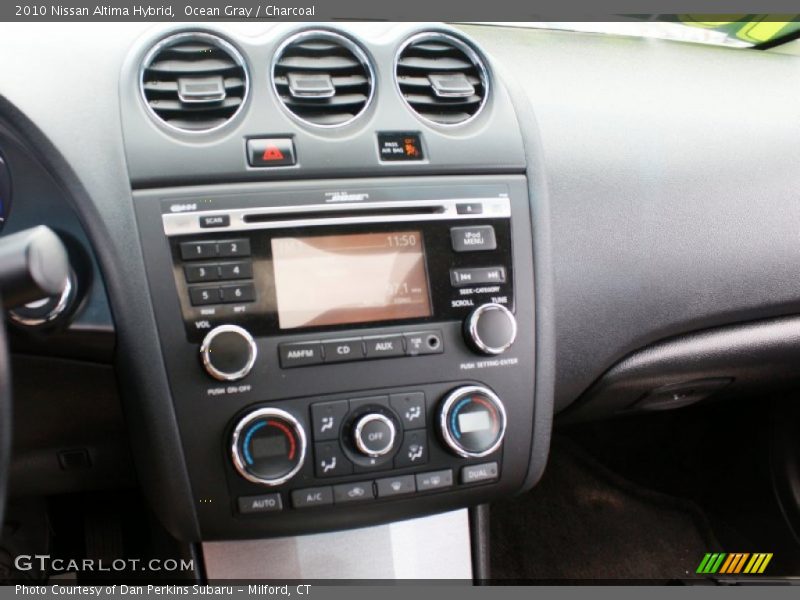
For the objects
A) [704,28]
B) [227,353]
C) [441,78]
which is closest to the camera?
[227,353]

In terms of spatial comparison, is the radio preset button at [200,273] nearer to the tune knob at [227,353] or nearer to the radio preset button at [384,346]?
the tune knob at [227,353]

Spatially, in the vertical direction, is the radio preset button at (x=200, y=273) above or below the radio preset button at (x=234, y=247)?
below

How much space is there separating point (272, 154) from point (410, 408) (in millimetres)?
311

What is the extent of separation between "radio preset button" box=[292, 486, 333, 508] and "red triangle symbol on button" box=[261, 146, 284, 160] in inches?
14.0

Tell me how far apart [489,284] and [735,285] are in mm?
432

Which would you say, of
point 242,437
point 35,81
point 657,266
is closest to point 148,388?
point 242,437

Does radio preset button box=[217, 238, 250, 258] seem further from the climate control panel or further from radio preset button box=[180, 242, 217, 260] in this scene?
the climate control panel

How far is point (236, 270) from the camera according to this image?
75 centimetres

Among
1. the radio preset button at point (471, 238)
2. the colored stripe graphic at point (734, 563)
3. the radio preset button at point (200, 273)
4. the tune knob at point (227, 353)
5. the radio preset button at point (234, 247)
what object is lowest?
the colored stripe graphic at point (734, 563)

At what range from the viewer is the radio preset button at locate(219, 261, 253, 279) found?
29.5 inches

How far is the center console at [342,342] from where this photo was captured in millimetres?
747

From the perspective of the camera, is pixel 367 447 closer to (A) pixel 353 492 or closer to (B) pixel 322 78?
(A) pixel 353 492

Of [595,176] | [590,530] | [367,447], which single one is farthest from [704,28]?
[590,530]

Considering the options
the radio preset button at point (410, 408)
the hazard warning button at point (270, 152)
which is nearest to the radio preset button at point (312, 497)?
the radio preset button at point (410, 408)
